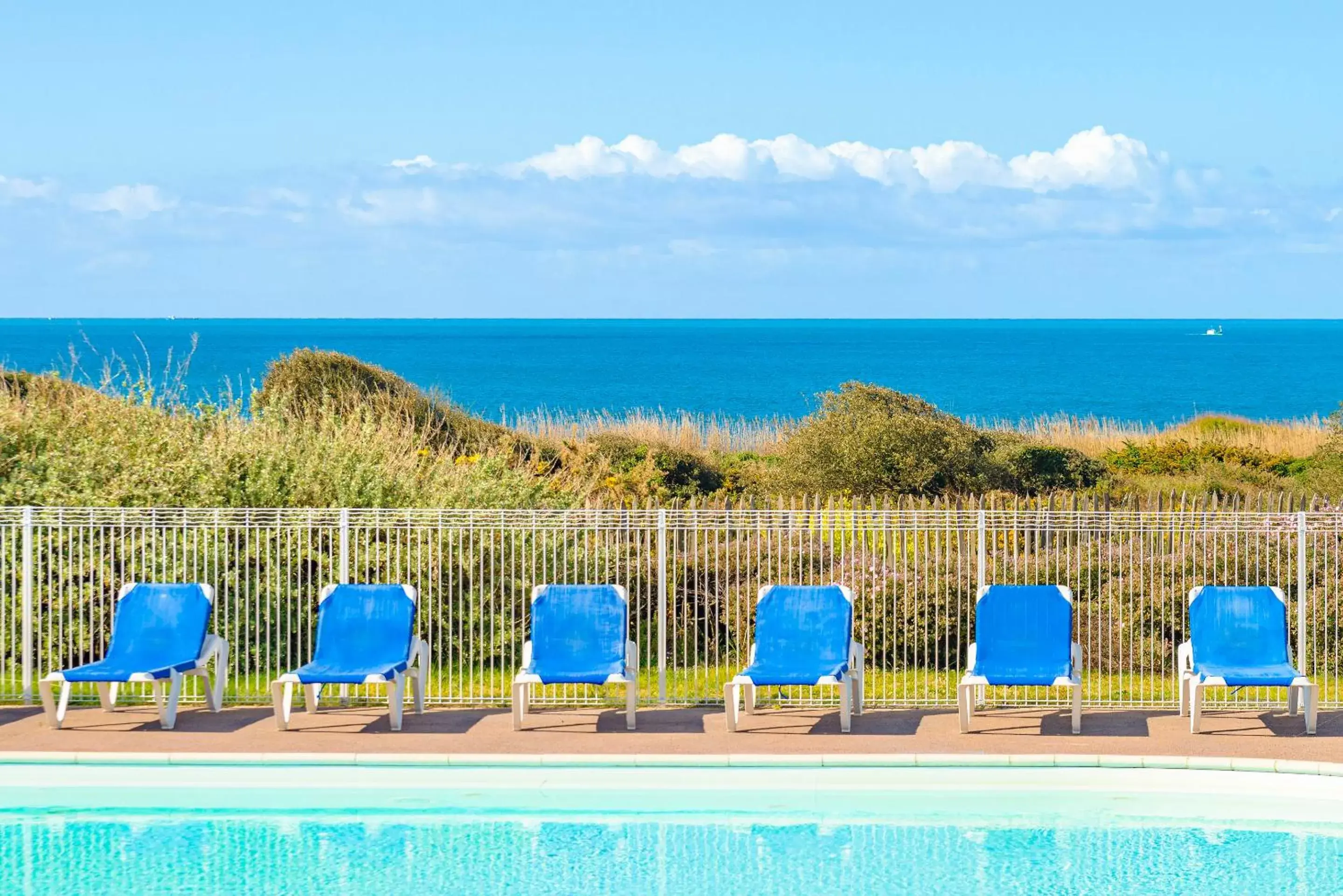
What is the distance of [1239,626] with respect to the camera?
31.2 feet

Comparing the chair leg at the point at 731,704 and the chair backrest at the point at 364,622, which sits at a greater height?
the chair backrest at the point at 364,622

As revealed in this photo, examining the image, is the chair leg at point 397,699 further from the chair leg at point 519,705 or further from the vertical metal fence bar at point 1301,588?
the vertical metal fence bar at point 1301,588

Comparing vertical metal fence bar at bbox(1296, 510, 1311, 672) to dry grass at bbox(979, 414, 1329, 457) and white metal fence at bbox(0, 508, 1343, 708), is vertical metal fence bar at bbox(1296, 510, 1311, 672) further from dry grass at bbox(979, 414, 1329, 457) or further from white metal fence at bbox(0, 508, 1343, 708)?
dry grass at bbox(979, 414, 1329, 457)

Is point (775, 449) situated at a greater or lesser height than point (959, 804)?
greater

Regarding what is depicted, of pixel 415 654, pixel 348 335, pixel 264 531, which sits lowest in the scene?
pixel 415 654

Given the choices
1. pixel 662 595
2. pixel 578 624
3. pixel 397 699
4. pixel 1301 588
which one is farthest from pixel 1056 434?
pixel 397 699

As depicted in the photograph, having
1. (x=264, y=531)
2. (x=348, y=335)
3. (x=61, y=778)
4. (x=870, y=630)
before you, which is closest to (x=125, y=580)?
(x=264, y=531)

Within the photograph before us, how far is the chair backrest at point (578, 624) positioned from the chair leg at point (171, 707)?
2.25 m

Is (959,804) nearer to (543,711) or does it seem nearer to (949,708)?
(949,708)

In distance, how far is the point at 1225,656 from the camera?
31.0 ft

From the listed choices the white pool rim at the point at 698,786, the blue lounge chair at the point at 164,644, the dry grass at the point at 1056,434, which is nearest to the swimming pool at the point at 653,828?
the white pool rim at the point at 698,786

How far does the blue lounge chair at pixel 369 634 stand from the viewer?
380 inches

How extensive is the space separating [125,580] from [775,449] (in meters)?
15.2

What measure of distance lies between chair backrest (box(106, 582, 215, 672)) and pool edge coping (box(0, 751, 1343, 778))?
96cm
